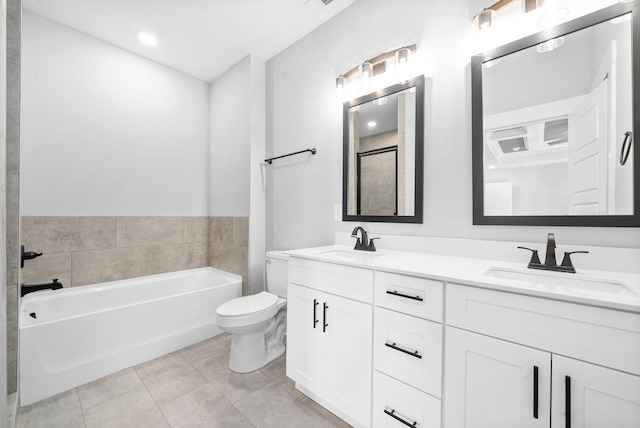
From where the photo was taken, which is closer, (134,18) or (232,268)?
(134,18)

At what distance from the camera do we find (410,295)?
44.1 inches

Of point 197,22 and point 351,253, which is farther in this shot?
point 197,22

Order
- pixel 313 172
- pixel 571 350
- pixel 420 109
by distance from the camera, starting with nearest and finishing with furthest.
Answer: pixel 571 350
pixel 420 109
pixel 313 172

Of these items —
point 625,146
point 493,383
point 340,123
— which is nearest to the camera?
point 493,383

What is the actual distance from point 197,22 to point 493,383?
118 inches

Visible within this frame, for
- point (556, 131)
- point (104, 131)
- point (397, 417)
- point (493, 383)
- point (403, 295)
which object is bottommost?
point (397, 417)

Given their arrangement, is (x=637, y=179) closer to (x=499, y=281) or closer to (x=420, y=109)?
(x=499, y=281)

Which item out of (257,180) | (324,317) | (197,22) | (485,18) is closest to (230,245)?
(257,180)

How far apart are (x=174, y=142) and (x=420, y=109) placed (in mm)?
2546

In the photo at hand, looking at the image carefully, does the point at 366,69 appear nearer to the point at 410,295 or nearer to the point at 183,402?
the point at 410,295

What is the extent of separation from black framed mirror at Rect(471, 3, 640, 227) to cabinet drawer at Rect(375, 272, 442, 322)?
58 centimetres

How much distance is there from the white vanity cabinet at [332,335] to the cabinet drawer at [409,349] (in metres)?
0.06

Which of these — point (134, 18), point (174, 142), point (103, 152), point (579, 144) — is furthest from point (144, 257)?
point (579, 144)

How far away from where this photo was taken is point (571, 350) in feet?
2.57
